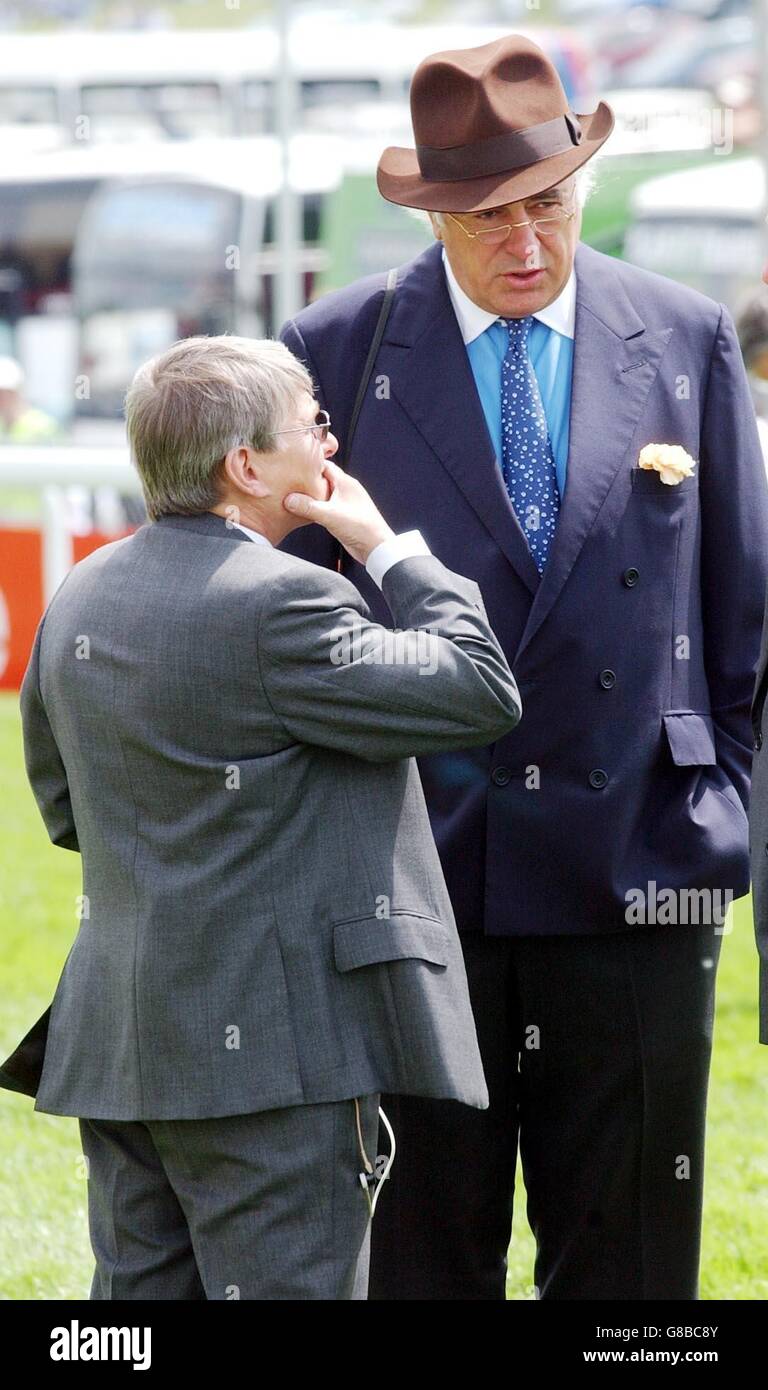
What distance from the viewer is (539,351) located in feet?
9.89

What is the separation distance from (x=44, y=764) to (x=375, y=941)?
0.57 meters

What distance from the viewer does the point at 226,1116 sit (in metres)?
2.39

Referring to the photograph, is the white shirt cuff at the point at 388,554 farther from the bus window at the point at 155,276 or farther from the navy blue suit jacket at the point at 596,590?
the bus window at the point at 155,276

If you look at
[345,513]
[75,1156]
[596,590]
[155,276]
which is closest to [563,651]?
[596,590]

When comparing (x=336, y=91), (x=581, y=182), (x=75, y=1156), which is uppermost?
(x=336, y=91)

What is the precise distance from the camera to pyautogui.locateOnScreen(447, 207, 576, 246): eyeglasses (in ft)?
9.47

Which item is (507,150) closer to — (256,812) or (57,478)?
(256,812)

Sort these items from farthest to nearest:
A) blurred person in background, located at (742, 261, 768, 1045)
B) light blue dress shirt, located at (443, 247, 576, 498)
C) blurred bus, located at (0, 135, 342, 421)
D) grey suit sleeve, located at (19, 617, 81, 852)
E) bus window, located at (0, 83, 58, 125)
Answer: bus window, located at (0, 83, 58, 125) < blurred bus, located at (0, 135, 342, 421) < light blue dress shirt, located at (443, 247, 576, 498) < blurred person in background, located at (742, 261, 768, 1045) < grey suit sleeve, located at (19, 617, 81, 852)

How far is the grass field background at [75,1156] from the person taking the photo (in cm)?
386

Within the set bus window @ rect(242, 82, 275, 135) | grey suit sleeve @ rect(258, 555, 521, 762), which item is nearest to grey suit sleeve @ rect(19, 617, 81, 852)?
grey suit sleeve @ rect(258, 555, 521, 762)

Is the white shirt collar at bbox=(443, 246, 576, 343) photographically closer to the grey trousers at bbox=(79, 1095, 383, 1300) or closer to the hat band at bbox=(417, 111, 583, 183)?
the hat band at bbox=(417, 111, 583, 183)

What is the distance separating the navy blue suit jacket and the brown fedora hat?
0.20 meters

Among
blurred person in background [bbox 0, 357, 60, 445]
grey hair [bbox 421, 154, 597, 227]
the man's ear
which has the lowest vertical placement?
the man's ear
